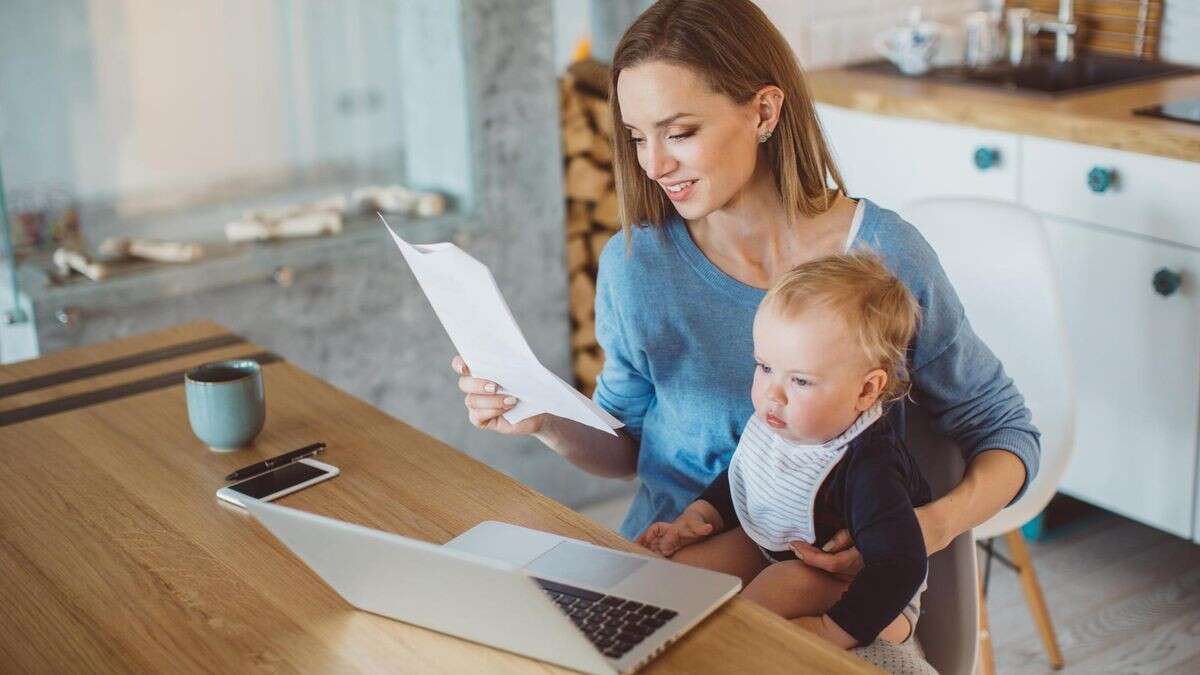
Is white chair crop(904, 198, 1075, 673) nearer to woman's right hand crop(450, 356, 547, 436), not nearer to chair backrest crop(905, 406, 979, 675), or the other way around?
chair backrest crop(905, 406, 979, 675)

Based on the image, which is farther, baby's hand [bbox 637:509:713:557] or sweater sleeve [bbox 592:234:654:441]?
sweater sleeve [bbox 592:234:654:441]

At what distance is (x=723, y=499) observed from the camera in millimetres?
1698

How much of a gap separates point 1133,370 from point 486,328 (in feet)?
5.61

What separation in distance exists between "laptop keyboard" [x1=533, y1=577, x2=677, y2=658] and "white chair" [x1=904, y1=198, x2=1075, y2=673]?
97cm

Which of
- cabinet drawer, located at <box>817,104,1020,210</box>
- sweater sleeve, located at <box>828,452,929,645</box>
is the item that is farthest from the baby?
cabinet drawer, located at <box>817,104,1020,210</box>

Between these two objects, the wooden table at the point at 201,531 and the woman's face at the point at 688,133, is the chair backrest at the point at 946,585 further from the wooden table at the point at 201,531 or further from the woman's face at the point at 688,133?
the wooden table at the point at 201,531

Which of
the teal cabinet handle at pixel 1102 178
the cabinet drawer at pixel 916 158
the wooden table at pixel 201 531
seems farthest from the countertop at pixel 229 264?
the teal cabinet handle at pixel 1102 178

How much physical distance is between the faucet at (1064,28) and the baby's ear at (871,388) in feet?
6.83

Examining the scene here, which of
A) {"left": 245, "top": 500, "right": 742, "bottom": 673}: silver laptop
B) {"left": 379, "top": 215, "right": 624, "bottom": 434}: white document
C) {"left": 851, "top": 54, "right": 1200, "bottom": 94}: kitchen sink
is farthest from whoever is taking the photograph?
{"left": 851, "top": 54, "right": 1200, "bottom": 94}: kitchen sink

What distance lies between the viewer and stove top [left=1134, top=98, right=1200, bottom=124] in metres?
2.70

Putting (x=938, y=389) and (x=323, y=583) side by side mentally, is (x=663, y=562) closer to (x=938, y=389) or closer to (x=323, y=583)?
(x=323, y=583)

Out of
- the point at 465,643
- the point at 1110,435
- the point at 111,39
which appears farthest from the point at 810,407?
the point at 111,39

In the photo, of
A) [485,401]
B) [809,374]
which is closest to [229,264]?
[485,401]

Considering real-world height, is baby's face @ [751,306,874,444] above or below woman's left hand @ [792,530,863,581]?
above
